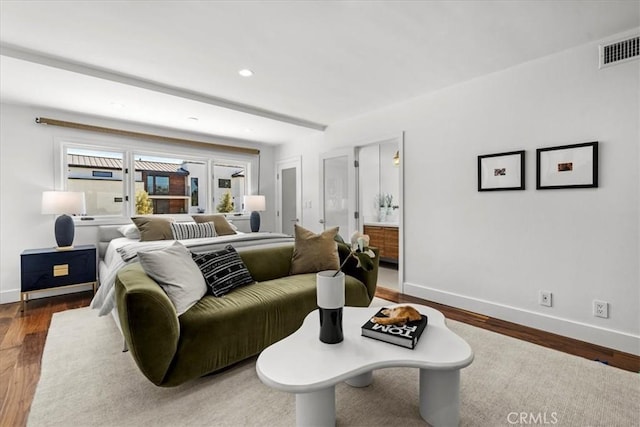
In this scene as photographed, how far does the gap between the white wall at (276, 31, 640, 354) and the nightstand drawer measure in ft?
12.5

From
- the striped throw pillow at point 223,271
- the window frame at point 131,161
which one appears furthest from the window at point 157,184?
the striped throw pillow at point 223,271

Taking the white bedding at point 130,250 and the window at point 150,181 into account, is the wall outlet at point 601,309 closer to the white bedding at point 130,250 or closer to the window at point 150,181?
the white bedding at point 130,250

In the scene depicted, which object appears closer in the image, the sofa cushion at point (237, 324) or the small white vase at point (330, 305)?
the small white vase at point (330, 305)

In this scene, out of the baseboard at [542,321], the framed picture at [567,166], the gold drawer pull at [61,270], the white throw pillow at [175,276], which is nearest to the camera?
the white throw pillow at [175,276]

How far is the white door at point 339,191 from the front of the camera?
14.5ft

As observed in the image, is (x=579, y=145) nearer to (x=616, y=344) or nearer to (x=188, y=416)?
(x=616, y=344)

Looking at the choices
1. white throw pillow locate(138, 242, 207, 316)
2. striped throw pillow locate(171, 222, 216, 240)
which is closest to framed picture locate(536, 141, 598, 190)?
white throw pillow locate(138, 242, 207, 316)

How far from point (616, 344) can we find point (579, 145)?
1.53m

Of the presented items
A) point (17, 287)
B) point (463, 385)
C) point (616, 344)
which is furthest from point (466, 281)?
point (17, 287)

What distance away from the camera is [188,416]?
1.57 m

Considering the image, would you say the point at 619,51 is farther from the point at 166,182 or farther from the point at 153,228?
the point at 166,182

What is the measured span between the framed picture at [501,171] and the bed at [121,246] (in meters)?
2.09

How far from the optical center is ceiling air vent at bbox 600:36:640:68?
2.13m

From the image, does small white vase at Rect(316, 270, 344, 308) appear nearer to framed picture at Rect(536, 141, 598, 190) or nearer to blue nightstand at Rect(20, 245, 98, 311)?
framed picture at Rect(536, 141, 598, 190)
